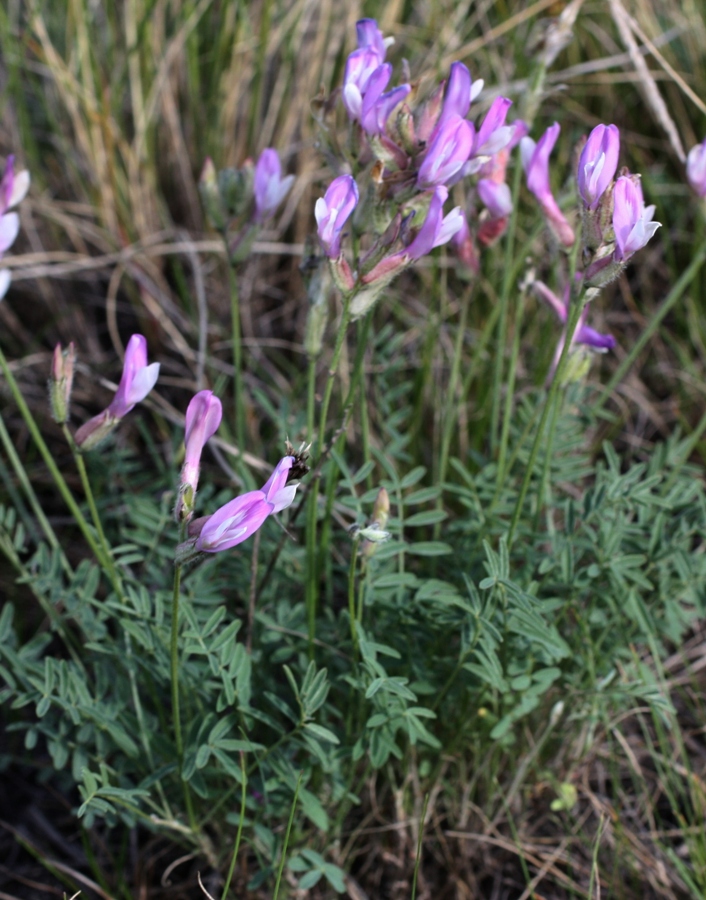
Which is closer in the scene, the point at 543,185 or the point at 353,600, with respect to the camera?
the point at 353,600

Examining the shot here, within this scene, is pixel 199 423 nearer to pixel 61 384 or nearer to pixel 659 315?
pixel 61 384

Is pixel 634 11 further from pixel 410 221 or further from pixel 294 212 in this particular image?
pixel 410 221

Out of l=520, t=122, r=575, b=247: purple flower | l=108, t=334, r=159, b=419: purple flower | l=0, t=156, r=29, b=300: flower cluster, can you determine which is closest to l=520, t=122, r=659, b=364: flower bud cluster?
l=520, t=122, r=575, b=247: purple flower

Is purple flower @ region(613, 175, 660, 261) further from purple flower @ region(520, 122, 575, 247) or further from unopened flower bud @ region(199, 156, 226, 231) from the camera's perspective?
unopened flower bud @ region(199, 156, 226, 231)

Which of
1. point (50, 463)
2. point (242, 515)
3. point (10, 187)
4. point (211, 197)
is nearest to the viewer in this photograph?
point (242, 515)

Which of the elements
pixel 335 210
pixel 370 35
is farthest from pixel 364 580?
pixel 370 35

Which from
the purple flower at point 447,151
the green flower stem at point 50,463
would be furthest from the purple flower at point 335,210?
the green flower stem at point 50,463

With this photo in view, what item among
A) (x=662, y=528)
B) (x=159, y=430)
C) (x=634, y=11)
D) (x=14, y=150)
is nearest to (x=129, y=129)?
(x=14, y=150)
